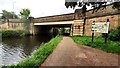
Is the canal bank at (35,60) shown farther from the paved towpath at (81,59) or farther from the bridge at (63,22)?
the bridge at (63,22)

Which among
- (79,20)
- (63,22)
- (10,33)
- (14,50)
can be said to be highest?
(79,20)

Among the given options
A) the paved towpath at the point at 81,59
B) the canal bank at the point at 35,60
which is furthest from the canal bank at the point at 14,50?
the paved towpath at the point at 81,59

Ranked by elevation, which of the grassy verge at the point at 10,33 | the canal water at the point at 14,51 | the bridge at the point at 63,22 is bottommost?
the canal water at the point at 14,51

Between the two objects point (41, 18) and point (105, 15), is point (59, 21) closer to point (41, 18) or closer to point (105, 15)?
point (41, 18)

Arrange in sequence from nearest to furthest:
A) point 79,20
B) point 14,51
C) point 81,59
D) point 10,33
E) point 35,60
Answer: point 35,60
point 81,59
point 14,51
point 79,20
point 10,33

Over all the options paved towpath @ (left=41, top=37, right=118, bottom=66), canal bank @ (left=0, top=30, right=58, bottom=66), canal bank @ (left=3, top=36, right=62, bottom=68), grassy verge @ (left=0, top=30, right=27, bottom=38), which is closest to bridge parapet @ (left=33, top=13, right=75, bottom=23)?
grassy verge @ (left=0, top=30, right=27, bottom=38)

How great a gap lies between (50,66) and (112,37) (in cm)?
1115

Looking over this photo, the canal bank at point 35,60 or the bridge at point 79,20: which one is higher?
the bridge at point 79,20

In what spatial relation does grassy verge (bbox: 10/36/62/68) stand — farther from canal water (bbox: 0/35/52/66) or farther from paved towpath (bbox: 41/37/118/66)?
canal water (bbox: 0/35/52/66)

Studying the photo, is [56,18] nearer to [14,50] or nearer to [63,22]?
[63,22]

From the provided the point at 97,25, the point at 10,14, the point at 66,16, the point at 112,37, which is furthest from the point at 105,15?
the point at 10,14

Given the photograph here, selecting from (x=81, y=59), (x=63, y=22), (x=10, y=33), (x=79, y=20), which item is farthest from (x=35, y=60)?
(x=10, y=33)

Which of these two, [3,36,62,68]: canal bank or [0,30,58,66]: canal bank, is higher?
[3,36,62,68]: canal bank

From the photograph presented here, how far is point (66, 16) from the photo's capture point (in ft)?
115
